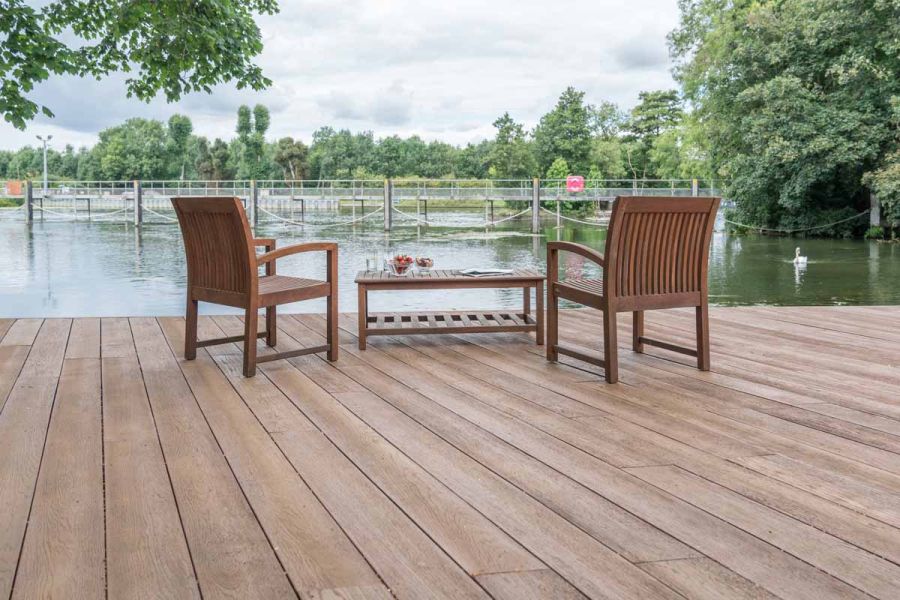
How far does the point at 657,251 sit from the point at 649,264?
0.19ft

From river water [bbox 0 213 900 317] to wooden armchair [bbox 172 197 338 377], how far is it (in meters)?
5.50

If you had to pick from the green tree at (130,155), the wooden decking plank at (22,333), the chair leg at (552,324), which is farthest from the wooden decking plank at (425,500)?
the green tree at (130,155)

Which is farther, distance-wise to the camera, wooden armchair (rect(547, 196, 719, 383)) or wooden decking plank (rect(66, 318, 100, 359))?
wooden decking plank (rect(66, 318, 100, 359))

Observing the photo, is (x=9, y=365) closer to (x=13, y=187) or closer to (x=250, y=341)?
(x=250, y=341)

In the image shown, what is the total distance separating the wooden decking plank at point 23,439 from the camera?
4.75 feet

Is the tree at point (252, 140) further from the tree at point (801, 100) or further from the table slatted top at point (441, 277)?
the table slatted top at point (441, 277)

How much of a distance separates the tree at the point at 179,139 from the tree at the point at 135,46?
28.3 m

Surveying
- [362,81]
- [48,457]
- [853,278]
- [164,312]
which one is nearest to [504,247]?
[853,278]

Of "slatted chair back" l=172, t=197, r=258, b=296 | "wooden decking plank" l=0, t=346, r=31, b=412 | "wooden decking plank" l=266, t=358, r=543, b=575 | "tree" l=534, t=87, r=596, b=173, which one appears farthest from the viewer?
"tree" l=534, t=87, r=596, b=173

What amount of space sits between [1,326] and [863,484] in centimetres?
369

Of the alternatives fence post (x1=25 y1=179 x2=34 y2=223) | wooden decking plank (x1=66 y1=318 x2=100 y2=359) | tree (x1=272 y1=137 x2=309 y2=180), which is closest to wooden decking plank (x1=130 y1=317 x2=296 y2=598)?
wooden decking plank (x1=66 y1=318 x2=100 y2=359)

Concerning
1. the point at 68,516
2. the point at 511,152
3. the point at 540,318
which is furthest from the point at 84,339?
the point at 511,152

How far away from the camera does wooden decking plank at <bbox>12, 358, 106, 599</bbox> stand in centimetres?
128

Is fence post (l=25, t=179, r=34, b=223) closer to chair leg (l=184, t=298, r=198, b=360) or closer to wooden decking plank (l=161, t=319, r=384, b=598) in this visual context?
chair leg (l=184, t=298, r=198, b=360)
